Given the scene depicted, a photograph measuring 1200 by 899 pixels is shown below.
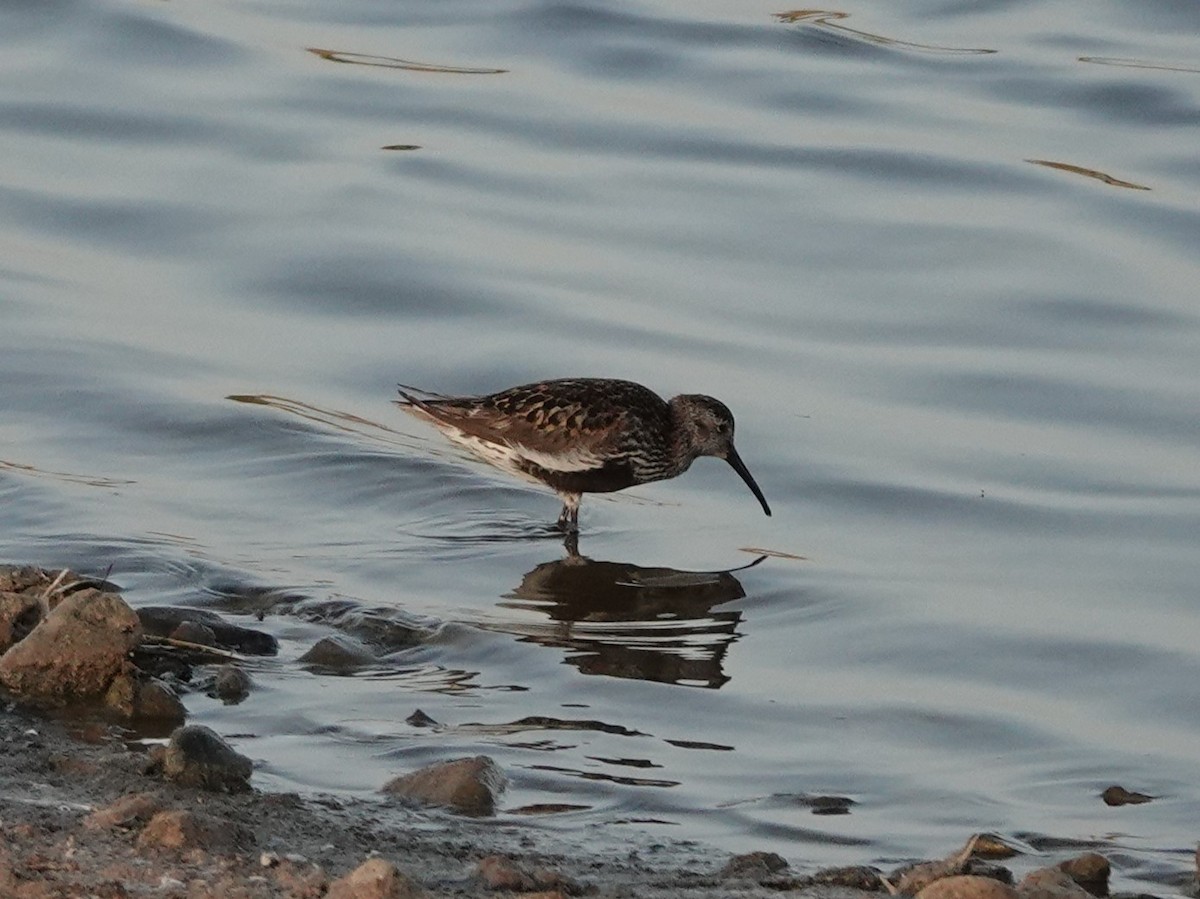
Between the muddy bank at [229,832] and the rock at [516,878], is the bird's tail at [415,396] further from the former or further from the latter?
the rock at [516,878]

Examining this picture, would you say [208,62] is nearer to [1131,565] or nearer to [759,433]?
[759,433]

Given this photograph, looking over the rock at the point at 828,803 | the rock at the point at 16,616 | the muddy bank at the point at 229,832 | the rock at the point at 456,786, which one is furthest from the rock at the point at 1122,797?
the rock at the point at 16,616

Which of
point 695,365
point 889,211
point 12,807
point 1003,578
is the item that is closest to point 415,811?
point 12,807

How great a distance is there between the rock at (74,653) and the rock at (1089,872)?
9.52 ft

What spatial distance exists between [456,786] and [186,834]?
1.13 metres

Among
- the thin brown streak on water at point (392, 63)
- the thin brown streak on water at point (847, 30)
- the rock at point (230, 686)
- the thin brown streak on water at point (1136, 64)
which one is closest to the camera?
the rock at point (230, 686)

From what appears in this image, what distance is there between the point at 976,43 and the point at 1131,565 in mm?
9718

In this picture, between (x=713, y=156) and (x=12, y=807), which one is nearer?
(x=12, y=807)

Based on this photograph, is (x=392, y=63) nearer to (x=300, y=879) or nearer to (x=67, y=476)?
(x=67, y=476)

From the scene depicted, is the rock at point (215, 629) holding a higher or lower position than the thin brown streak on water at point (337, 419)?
lower

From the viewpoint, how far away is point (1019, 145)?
636 inches

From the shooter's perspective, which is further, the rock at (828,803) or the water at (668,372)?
the water at (668,372)

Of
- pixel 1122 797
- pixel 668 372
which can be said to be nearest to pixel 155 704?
pixel 1122 797

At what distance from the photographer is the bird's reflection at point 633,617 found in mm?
8633
